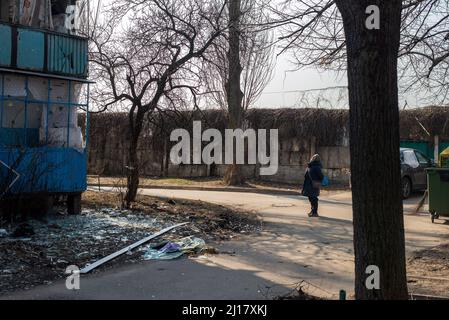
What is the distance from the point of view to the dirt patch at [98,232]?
7543mm

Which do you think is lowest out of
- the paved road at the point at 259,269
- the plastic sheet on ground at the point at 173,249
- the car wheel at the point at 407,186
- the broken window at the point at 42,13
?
the paved road at the point at 259,269

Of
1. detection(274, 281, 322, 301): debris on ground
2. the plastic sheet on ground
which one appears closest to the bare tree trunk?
the plastic sheet on ground

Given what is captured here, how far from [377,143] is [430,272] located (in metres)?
4.05

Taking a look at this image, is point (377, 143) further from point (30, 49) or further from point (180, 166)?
point (180, 166)

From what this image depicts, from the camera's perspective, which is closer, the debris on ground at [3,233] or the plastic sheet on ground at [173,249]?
the plastic sheet on ground at [173,249]

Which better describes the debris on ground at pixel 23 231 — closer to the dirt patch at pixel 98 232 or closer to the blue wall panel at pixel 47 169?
the dirt patch at pixel 98 232

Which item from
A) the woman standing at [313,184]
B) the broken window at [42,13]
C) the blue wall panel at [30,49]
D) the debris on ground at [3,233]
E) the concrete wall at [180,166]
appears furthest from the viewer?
the concrete wall at [180,166]

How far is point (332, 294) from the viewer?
21.2 ft

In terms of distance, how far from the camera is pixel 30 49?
11797mm

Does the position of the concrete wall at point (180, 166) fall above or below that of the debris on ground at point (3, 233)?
above

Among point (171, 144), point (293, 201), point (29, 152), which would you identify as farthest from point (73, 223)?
point (171, 144)

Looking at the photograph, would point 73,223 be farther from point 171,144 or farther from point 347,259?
point 171,144

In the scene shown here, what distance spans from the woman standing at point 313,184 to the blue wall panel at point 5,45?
8.05 metres

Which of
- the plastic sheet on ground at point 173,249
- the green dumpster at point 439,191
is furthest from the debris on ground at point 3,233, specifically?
the green dumpster at point 439,191
